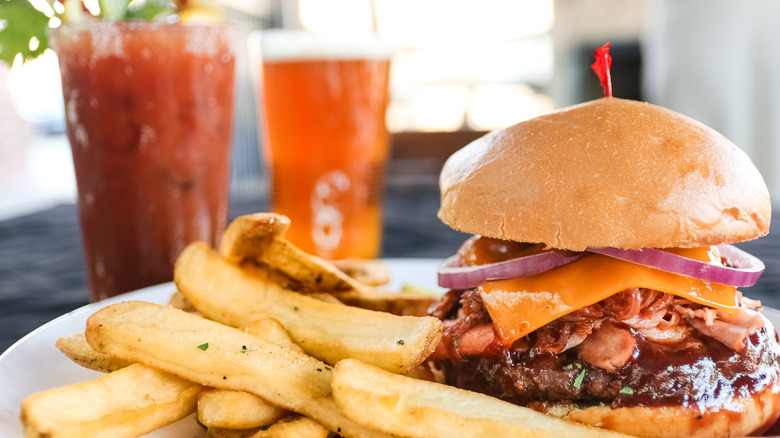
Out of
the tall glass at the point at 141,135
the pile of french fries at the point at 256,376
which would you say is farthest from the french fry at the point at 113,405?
the tall glass at the point at 141,135

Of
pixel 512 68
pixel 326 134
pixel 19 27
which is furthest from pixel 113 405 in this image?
pixel 512 68

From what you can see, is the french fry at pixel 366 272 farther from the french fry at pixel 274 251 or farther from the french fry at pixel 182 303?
the french fry at pixel 182 303

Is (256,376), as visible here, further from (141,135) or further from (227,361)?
(141,135)

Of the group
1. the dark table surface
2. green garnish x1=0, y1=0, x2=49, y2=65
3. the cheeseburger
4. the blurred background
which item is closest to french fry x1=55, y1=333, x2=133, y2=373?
the dark table surface

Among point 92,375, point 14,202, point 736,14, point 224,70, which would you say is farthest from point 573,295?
point 14,202

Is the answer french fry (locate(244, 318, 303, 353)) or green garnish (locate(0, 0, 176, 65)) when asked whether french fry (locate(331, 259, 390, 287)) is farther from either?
green garnish (locate(0, 0, 176, 65))

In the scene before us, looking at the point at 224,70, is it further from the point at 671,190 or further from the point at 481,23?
the point at 481,23
